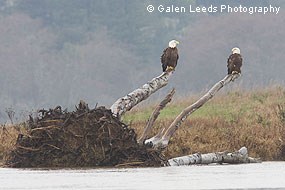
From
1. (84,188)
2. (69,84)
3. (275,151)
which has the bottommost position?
(69,84)

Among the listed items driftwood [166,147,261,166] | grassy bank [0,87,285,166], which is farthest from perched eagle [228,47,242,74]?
grassy bank [0,87,285,166]

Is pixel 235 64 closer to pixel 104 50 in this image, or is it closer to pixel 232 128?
pixel 232 128

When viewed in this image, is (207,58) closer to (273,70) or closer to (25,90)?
(273,70)

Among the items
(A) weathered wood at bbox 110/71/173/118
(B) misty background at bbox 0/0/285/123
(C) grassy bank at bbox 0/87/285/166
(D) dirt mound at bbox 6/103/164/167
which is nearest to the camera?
(D) dirt mound at bbox 6/103/164/167

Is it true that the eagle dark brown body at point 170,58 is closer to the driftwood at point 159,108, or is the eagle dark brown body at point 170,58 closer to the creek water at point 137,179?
the driftwood at point 159,108

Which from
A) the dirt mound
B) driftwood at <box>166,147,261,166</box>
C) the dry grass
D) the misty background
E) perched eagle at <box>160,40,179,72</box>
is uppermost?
perched eagle at <box>160,40,179,72</box>

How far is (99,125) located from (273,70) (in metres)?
49.0

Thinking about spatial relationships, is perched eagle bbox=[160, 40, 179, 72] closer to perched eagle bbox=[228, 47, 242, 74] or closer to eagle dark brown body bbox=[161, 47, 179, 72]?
eagle dark brown body bbox=[161, 47, 179, 72]

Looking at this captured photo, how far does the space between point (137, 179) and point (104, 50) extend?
172ft

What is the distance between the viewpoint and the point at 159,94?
171 ft

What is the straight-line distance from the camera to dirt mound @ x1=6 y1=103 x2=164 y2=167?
14.3m

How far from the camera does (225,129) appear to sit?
76.8 ft

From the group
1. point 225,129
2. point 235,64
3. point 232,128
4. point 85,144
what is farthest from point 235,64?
point 225,129

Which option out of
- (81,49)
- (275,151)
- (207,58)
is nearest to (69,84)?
(81,49)
